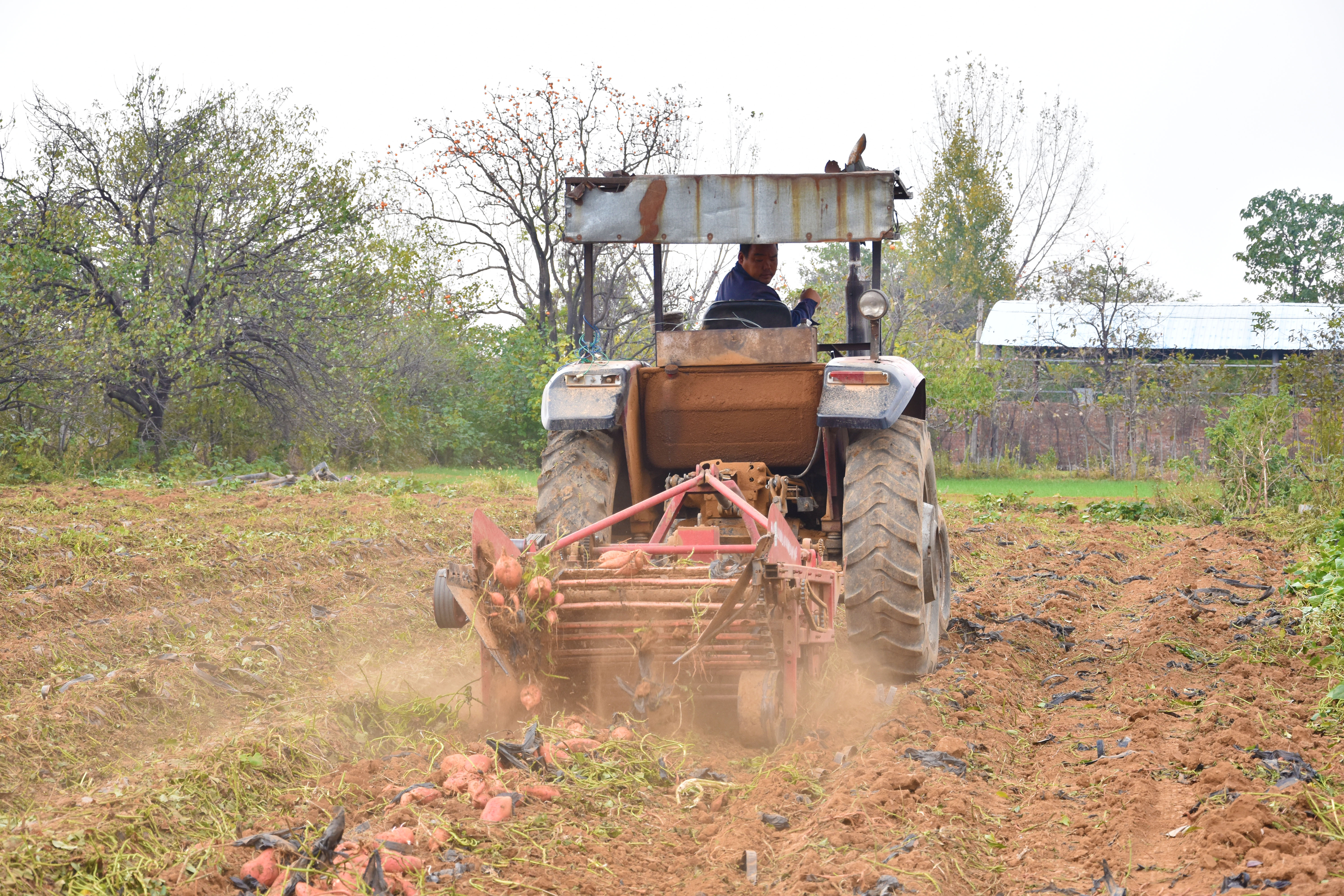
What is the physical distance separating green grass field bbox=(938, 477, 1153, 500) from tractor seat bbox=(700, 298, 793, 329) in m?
10.6

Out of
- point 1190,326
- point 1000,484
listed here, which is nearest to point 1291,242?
point 1190,326

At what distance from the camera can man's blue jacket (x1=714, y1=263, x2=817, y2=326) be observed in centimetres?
667

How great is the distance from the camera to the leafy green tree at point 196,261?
16.7 meters

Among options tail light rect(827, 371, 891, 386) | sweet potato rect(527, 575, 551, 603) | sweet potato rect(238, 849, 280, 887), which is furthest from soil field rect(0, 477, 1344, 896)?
tail light rect(827, 371, 891, 386)

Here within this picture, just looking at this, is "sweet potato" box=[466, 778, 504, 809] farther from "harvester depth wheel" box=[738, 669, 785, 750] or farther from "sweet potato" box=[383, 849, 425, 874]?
"harvester depth wheel" box=[738, 669, 785, 750]

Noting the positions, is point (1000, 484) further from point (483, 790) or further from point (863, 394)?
point (483, 790)

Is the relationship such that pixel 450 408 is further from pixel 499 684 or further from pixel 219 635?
pixel 499 684

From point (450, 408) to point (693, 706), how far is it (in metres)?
22.4

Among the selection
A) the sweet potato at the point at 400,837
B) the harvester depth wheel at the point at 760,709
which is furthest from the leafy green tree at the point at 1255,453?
the sweet potato at the point at 400,837

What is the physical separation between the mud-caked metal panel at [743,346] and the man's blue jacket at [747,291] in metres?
0.84

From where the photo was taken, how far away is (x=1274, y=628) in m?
6.20

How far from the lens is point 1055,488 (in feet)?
66.5

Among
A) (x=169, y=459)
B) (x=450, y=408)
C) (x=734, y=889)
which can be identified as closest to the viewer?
(x=734, y=889)

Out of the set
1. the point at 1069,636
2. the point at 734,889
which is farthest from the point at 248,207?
the point at 734,889
